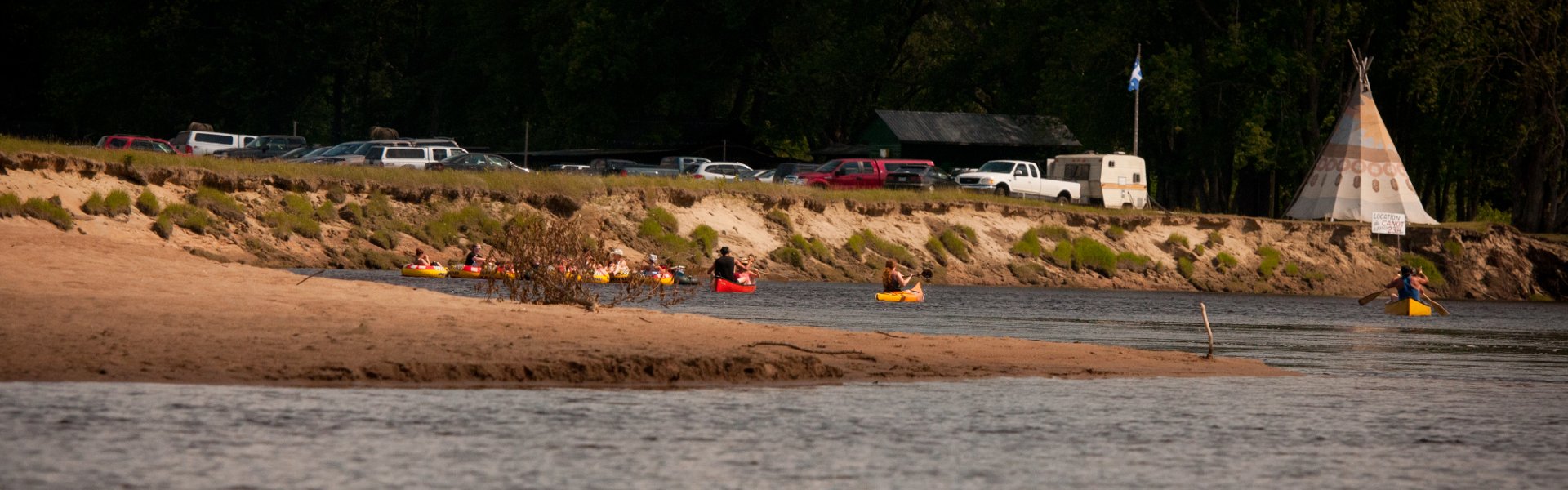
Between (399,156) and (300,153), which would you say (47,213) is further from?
(300,153)

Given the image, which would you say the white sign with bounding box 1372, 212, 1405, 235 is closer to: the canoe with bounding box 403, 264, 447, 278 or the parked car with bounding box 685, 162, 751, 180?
the parked car with bounding box 685, 162, 751, 180

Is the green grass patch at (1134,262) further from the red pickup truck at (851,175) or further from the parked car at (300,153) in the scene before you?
the parked car at (300,153)

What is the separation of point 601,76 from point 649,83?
3837mm

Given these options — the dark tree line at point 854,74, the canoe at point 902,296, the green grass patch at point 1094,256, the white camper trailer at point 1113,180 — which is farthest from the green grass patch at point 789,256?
the dark tree line at point 854,74

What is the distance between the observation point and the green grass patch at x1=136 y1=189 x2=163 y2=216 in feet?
132

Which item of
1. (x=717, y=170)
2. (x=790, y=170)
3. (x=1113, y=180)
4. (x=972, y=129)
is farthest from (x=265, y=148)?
(x=1113, y=180)

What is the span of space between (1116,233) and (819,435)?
136ft

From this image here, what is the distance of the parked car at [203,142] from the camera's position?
2813 inches

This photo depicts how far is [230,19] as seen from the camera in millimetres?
96375

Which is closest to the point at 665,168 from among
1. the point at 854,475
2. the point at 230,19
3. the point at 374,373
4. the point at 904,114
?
the point at 904,114

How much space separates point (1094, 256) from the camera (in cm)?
5525

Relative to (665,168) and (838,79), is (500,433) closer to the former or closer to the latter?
(665,168)

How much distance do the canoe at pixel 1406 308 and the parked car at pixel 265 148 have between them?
134 ft

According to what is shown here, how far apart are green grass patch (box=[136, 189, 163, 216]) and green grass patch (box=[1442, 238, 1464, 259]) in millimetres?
43307
